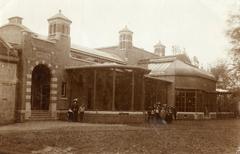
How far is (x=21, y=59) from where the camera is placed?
80.6 feet

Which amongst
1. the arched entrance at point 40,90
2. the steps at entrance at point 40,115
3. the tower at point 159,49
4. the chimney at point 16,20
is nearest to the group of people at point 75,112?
the steps at entrance at point 40,115

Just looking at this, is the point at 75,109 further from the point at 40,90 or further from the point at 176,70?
the point at 176,70

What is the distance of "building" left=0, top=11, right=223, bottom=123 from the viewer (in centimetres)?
2433

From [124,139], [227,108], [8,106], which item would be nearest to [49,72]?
[8,106]

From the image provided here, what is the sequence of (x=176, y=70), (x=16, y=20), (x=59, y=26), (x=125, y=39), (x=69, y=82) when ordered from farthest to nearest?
(x=125, y=39) → (x=176, y=70) → (x=16, y=20) → (x=59, y=26) → (x=69, y=82)

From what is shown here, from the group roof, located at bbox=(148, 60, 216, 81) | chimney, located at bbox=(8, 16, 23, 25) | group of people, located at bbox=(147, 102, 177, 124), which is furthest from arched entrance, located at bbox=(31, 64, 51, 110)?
roof, located at bbox=(148, 60, 216, 81)

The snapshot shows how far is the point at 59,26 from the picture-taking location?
2947cm

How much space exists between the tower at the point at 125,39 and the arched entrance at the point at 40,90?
1824 cm

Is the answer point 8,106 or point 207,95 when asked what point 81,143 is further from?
point 207,95

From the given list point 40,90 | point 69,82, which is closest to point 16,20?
point 40,90

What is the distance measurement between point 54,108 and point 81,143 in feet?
46.3

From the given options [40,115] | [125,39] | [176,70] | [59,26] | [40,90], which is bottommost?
[40,115]

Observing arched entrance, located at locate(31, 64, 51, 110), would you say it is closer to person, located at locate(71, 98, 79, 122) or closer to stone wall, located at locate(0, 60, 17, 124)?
person, located at locate(71, 98, 79, 122)

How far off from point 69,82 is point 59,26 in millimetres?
4715
